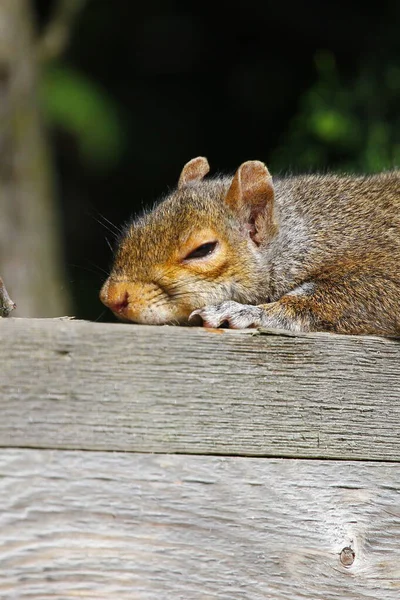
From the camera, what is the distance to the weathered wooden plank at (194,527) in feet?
5.02

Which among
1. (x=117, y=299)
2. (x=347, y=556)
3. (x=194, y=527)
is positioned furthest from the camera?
(x=117, y=299)

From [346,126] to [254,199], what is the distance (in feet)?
6.64

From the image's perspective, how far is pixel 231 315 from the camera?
7.27 ft

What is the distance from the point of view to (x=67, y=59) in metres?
8.57

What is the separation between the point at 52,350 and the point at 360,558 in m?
0.71

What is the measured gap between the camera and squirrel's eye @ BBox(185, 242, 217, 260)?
98.7 inches

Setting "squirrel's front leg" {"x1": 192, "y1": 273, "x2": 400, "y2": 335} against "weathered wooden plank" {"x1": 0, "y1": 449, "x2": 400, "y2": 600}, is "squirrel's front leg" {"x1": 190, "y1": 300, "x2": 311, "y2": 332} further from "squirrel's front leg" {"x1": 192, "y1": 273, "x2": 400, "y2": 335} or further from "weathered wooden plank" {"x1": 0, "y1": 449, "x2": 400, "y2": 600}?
"weathered wooden plank" {"x1": 0, "y1": 449, "x2": 400, "y2": 600}

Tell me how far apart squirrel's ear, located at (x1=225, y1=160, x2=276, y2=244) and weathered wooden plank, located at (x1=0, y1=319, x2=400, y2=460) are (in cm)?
91

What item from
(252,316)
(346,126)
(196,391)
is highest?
(196,391)

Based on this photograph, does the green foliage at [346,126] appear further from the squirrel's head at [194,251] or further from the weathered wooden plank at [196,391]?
the weathered wooden plank at [196,391]

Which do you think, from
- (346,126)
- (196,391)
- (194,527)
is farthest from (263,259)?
(346,126)

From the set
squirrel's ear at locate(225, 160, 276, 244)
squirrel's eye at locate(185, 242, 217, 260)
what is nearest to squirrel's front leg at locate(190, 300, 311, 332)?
squirrel's eye at locate(185, 242, 217, 260)

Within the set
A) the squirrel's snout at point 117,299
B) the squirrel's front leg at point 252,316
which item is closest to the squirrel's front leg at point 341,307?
the squirrel's front leg at point 252,316

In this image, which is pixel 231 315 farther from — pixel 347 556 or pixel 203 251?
pixel 347 556
